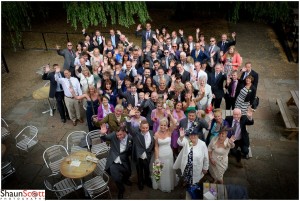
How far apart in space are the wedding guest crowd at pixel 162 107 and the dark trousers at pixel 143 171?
0.02 metres

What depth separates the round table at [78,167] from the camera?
18.9 feet

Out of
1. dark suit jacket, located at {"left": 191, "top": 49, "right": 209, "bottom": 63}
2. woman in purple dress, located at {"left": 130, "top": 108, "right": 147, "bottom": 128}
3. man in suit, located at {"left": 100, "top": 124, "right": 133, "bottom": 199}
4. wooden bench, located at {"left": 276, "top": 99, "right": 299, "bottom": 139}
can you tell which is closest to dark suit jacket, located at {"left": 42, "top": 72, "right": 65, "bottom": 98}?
woman in purple dress, located at {"left": 130, "top": 108, "right": 147, "bottom": 128}

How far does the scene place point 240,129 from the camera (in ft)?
20.8

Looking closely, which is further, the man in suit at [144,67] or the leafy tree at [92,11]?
the leafy tree at [92,11]

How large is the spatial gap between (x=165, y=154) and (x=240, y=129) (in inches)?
75.1

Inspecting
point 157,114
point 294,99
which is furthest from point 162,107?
point 294,99

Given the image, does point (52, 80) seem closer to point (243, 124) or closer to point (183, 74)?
point (183, 74)

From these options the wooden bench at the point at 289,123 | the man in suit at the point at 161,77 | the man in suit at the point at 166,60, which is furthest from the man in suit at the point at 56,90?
the wooden bench at the point at 289,123

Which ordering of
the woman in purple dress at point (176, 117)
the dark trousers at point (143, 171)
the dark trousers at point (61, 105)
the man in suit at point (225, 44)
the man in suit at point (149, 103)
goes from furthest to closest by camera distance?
1. the man in suit at point (225, 44)
2. the dark trousers at point (61, 105)
3. the man in suit at point (149, 103)
4. the woman in purple dress at point (176, 117)
5. the dark trousers at point (143, 171)

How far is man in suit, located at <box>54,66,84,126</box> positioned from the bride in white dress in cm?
306

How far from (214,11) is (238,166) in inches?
508

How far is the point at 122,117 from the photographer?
654 centimetres

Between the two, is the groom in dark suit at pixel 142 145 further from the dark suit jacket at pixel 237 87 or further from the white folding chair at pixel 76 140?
the dark suit jacket at pixel 237 87

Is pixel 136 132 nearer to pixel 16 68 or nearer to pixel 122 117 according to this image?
pixel 122 117
